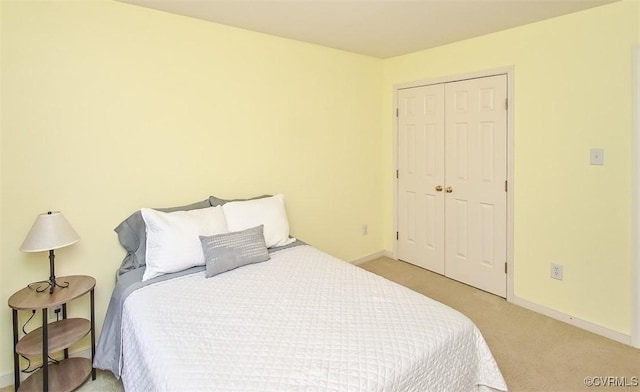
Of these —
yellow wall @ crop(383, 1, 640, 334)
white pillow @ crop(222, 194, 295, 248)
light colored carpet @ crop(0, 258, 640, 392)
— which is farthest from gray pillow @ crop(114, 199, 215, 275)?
yellow wall @ crop(383, 1, 640, 334)

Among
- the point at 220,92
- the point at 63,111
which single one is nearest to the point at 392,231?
the point at 220,92

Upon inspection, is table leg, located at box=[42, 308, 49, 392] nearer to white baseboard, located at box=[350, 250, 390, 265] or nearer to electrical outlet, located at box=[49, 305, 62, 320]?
electrical outlet, located at box=[49, 305, 62, 320]

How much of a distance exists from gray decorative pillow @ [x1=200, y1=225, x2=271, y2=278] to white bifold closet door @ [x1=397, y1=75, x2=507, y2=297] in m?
1.96

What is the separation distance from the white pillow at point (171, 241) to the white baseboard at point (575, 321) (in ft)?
8.48

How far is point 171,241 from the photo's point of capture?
219 centimetres

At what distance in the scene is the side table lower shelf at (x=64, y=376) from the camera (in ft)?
6.42

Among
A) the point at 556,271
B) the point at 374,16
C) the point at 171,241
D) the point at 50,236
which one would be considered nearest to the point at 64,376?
the point at 50,236

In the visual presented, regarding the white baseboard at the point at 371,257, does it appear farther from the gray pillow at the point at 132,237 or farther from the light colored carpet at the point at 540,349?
the gray pillow at the point at 132,237

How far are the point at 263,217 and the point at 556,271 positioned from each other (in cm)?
230

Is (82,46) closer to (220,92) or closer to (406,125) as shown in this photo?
(220,92)

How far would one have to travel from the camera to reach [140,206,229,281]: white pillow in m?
2.16

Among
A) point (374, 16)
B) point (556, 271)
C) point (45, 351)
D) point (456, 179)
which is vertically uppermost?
point (374, 16)

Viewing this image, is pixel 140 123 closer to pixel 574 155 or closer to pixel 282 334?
pixel 282 334

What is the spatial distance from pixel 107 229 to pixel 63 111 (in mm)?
768
